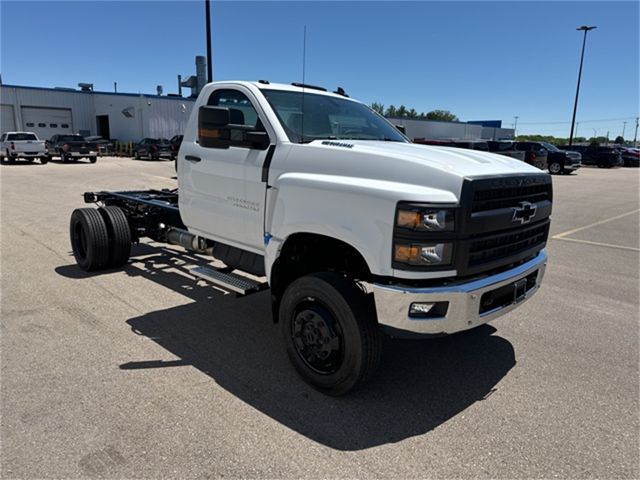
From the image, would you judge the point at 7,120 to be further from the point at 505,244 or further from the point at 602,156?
the point at 602,156

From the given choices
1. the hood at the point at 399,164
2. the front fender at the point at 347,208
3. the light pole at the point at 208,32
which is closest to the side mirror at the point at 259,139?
the hood at the point at 399,164

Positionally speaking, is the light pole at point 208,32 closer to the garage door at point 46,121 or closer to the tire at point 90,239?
the tire at point 90,239

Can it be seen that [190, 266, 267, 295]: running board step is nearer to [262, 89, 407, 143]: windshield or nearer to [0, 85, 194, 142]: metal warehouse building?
[262, 89, 407, 143]: windshield

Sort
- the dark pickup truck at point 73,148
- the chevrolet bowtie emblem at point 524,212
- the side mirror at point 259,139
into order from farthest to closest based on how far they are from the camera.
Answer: the dark pickup truck at point 73,148 → the side mirror at point 259,139 → the chevrolet bowtie emblem at point 524,212

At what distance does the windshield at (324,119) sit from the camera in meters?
3.99

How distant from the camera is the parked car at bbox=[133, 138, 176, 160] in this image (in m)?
32.7

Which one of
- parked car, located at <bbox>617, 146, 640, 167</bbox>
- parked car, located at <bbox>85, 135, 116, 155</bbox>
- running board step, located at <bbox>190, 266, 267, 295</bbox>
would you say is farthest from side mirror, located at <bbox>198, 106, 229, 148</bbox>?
parked car, located at <bbox>617, 146, 640, 167</bbox>

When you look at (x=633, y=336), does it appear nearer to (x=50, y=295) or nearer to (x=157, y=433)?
(x=157, y=433)

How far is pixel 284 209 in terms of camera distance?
3.54m

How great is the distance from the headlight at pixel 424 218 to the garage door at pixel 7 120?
4530 cm

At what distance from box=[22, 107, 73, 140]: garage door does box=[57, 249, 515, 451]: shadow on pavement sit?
43.4 metres

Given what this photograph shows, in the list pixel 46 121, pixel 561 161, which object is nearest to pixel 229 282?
pixel 561 161

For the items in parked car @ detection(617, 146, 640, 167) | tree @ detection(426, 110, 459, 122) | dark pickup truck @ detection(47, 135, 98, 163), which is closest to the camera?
dark pickup truck @ detection(47, 135, 98, 163)

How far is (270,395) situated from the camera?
338cm
